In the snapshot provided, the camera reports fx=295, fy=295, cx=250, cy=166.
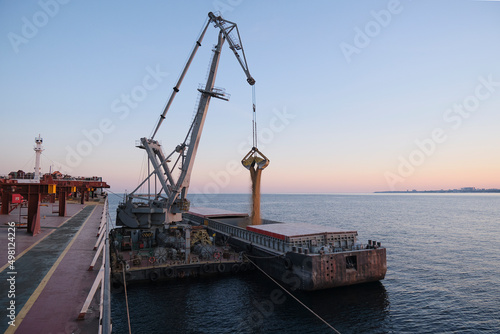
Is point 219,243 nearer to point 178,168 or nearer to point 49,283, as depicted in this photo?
point 178,168

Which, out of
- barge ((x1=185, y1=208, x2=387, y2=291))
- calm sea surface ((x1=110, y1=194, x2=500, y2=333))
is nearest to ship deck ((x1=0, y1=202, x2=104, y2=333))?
calm sea surface ((x1=110, y1=194, x2=500, y2=333))

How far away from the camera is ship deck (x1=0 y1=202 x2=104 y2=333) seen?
963 cm

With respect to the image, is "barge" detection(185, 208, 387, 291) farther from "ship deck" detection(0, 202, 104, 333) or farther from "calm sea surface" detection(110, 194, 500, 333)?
"ship deck" detection(0, 202, 104, 333)

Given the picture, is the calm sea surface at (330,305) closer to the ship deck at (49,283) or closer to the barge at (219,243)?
the barge at (219,243)

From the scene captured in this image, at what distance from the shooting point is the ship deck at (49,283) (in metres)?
9.63

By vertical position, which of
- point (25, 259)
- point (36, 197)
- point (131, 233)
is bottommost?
point (131, 233)

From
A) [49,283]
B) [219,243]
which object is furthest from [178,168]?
[49,283]

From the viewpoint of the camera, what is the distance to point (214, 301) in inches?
1150

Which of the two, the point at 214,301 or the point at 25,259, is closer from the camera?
the point at 25,259

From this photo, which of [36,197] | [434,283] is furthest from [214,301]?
[434,283]

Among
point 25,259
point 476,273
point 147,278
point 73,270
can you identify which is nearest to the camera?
point 73,270

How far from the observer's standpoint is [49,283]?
13.4 metres

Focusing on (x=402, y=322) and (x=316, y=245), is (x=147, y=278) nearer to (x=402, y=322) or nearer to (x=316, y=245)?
(x=316, y=245)

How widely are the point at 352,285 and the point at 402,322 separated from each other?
7.29m
